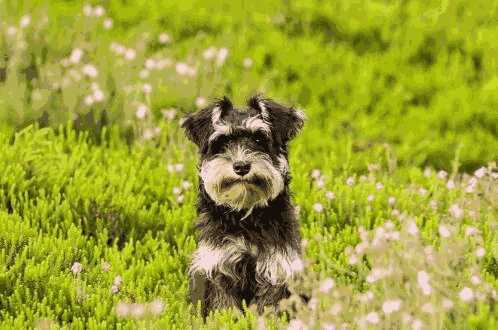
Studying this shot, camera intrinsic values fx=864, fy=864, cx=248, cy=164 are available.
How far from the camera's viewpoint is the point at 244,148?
5.60 metres

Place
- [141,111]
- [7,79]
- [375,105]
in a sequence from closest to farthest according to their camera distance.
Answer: [141,111] → [7,79] → [375,105]

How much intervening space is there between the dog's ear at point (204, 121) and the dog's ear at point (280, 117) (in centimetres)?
21

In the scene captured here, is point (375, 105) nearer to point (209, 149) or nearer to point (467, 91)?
point (467, 91)

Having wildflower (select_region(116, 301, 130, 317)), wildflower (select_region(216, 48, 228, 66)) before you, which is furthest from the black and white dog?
wildflower (select_region(216, 48, 228, 66))

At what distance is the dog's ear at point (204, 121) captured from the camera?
19.2 feet

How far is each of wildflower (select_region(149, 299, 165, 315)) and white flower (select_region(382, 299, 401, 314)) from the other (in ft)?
5.06

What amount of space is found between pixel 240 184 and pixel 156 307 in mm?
933

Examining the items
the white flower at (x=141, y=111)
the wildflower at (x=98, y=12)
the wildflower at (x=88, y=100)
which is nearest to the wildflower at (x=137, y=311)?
the white flower at (x=141, y=111)

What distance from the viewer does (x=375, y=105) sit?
32.9 feet

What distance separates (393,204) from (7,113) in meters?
3.88

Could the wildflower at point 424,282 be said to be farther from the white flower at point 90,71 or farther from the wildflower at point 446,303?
the white flower at point 90,71

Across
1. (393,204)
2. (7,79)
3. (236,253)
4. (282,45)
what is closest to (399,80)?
(282,45)

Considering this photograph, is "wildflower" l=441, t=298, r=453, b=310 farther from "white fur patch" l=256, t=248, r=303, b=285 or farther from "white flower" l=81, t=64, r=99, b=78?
"white flower" l=81, t=64, r=99, b=78

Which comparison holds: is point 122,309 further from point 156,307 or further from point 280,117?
point 280,117
